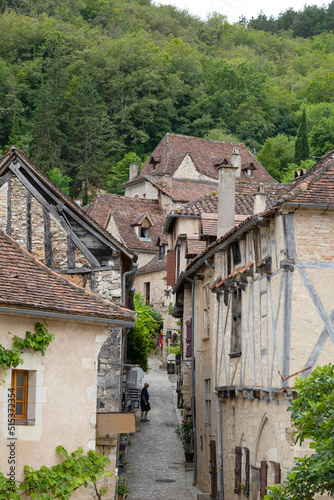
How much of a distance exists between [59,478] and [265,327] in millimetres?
6358

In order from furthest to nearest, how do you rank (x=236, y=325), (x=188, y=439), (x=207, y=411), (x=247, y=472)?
(x=188, y=439) → (x=207, y=411) → (x=236, y=325) → (x=247, y=472)

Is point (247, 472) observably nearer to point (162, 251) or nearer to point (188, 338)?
point (188, 338)

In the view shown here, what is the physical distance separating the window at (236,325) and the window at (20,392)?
7.92 m

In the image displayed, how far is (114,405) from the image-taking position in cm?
1686

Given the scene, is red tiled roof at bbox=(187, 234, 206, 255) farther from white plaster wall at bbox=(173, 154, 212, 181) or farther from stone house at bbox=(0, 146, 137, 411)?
white plaster wall at bbox=(173, 154, 212, 181)

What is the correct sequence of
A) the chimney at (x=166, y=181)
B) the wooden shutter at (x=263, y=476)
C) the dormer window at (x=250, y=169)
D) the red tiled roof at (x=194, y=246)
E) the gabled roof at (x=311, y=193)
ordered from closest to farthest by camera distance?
the gabled roof at (x=311, y=193) < the wooden shutter at (x=263, y=476) < the red tiled roof at (x=194, y=246) < the chimney at (x=166, y=181) < the dormer window at (x=250, y=169)

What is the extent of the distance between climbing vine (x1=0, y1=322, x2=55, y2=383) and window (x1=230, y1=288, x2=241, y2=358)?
7.90m

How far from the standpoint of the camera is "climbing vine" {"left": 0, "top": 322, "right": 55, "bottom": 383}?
36.1 feet

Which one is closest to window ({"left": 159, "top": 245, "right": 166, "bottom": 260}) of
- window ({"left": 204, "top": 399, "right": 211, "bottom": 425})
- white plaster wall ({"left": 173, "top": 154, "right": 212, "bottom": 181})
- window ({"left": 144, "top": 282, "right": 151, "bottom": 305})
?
window ({"left": 144, "top": 282, "right": 151, "bottom": 305})

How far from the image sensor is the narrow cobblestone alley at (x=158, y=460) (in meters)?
20.1

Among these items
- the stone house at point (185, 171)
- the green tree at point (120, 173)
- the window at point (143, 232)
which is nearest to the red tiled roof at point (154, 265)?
the window at point (143, 232)


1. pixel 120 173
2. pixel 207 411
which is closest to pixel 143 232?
pixel 120 173

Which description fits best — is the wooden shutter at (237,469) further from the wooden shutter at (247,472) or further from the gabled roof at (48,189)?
the gabled roof at (48,189)

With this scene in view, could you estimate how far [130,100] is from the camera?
262 feet
